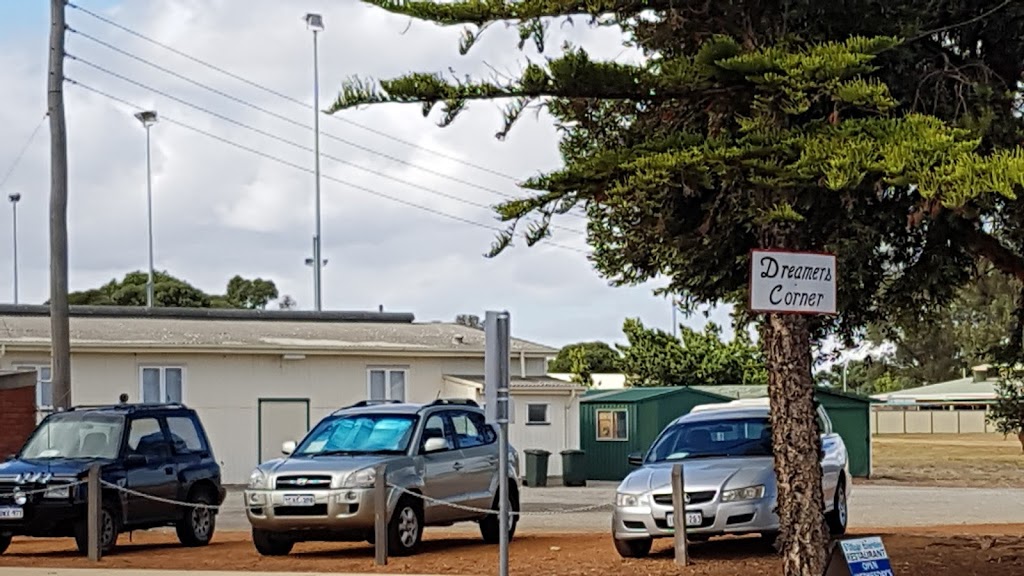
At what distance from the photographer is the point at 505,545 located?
1176 cm

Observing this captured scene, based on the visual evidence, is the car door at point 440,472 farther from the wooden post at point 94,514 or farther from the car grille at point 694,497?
the wooden post at point 94,514

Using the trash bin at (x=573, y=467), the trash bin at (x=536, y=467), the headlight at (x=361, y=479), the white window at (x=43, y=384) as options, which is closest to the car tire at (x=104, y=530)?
the headlight at (x=361, y=479)

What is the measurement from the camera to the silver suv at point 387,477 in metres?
17.5

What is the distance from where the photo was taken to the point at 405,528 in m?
17.8

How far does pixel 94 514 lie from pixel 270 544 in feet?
6.72

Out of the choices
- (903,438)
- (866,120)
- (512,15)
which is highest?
(512,15)

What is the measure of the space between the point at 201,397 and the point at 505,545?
2502 cm

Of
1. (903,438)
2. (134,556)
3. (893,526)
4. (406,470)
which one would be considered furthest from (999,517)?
(903,438)

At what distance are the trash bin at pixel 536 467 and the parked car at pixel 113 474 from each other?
1593 cm

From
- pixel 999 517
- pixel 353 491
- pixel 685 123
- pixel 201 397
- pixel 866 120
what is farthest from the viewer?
pixel 201 397

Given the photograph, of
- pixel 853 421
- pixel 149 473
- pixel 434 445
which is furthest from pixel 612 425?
pixel 149 473

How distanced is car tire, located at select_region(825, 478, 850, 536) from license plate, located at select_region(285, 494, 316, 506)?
6.05 meters

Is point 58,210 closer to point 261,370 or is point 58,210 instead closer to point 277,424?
point 261,370

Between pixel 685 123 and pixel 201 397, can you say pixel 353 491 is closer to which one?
pixel 685 123
